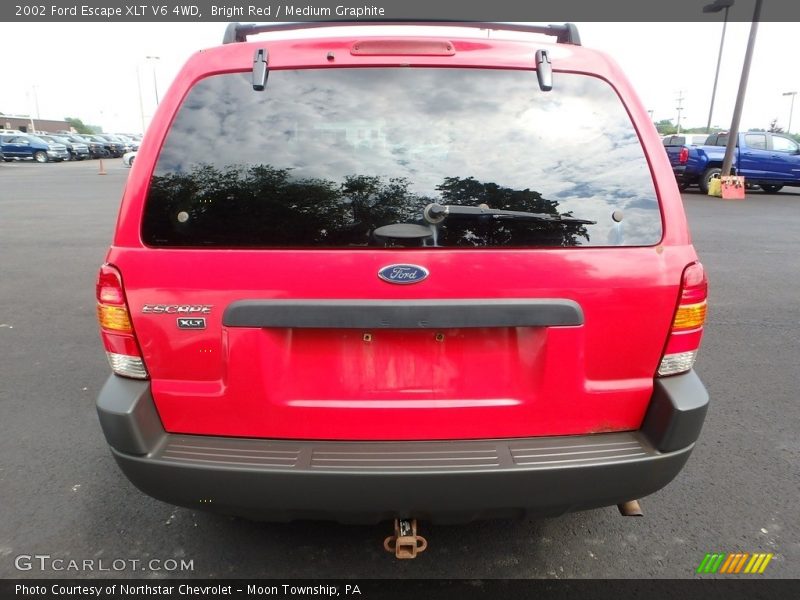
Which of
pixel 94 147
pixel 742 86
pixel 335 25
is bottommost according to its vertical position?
pixel 94 147

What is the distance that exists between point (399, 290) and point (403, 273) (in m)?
0.06

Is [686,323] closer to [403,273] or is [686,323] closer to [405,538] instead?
[403,273]

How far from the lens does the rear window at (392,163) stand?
6.35 feet

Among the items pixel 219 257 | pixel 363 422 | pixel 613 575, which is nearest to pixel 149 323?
pixel 219 257

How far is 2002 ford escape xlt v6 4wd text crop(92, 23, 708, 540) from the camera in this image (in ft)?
6.24

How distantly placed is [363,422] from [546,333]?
699 millimetres

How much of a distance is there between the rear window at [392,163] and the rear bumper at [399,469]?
0.67 m

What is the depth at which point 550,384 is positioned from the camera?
197 centimetres

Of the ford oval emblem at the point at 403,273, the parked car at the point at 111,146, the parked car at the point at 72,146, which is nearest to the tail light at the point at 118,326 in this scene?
the ford oval emblem at the point at 403,273

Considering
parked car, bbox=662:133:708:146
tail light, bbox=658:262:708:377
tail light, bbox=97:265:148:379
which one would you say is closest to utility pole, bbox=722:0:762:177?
parked car, bbox=662:133:708:146

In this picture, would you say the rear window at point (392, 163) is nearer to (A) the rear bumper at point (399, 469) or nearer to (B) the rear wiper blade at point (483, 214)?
(B) the rear wiper blade at point (483, 214)

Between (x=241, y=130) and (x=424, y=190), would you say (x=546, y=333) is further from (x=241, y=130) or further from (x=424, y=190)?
(x=241, y=130)

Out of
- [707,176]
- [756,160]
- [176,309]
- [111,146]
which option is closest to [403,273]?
[176,309]

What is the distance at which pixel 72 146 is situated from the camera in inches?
1716
